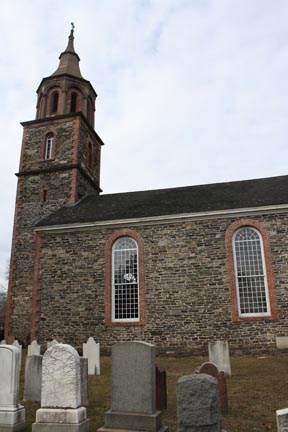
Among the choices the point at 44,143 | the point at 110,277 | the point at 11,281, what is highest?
the point at 44,143

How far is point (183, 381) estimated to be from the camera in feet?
17.1

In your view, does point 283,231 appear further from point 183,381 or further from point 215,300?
point 183,381

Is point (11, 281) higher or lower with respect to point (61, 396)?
higher

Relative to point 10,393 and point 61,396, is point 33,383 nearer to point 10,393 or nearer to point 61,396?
point 10,393

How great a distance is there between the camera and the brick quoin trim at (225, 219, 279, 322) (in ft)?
46.5

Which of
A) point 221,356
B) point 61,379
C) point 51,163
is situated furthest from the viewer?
point 51,163

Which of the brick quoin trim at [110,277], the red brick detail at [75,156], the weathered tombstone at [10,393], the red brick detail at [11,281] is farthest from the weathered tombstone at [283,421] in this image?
the red brick detail at [75,156]

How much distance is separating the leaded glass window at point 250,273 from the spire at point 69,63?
1659 cm

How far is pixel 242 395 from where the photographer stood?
7.78 m

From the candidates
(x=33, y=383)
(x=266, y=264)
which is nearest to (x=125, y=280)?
(x=266, y=264)

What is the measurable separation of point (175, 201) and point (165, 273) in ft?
13.2

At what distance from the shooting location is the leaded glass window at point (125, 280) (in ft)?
51.4

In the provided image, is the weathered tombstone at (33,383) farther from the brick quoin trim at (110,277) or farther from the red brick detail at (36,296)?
the red brick detail at (36,296)

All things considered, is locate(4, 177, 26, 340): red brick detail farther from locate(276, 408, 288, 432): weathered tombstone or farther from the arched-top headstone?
locate(276, 408, 288, 432): weathered tombstone
